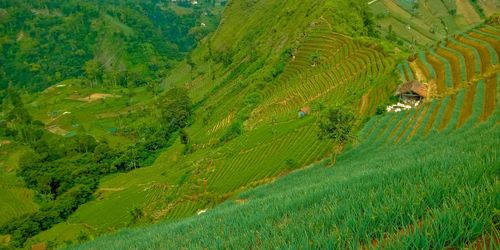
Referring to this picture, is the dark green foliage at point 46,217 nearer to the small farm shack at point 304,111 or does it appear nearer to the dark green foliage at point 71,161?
the dark green foliage at point 71,161

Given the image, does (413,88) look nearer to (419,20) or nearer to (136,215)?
(136,215)

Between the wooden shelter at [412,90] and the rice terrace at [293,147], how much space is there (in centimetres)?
21

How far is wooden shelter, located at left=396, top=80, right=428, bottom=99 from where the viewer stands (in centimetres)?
4601

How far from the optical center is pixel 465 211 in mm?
3928

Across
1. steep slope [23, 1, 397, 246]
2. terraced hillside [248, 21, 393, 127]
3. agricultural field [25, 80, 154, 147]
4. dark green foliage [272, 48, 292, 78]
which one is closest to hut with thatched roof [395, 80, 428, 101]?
steep slope [23, 1, 397, 246]

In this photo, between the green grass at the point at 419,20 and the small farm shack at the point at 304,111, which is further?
the green grass at the point at 419,20

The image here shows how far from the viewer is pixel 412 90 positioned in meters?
46.2

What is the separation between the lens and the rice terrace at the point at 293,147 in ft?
16.8

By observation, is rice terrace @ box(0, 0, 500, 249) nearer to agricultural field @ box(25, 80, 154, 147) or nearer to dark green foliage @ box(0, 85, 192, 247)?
dark green foliage @ box(0, 85, 192, 247)

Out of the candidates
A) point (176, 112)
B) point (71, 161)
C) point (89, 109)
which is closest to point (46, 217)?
point (71, 161)

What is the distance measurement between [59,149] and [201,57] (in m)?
78.8

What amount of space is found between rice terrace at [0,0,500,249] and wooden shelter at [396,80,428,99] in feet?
0.68

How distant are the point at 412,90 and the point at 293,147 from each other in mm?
16300

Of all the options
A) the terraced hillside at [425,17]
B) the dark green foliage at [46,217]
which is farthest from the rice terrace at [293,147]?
the terraced hillside at [425,17]
